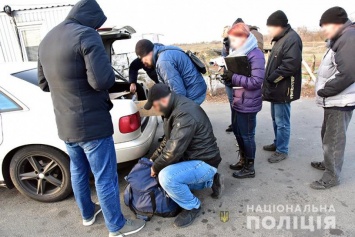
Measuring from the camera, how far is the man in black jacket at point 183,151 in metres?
2.31

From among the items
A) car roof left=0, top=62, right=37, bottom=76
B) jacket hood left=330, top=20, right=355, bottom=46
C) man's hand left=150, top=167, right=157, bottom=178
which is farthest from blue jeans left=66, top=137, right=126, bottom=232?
jacket hood left=330, top=20, right=355, bottom=46

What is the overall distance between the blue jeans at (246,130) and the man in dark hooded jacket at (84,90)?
158cm

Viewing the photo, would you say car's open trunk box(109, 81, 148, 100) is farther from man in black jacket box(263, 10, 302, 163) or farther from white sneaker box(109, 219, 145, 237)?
white sneaker box(109, 219, 145, 237)

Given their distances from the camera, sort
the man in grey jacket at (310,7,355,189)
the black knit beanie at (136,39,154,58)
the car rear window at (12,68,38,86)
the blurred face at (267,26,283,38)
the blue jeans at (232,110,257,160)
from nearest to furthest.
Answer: the man in grey jacket at (310,7,355,189)
the car rear window at (12,68,38,86)
the black knit beanie at (136,39,154,58)
the blue jeans at (232,110,257,160)
the blurred face at (267,26,283,38)

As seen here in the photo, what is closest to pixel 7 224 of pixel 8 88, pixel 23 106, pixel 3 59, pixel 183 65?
pixel 23 106

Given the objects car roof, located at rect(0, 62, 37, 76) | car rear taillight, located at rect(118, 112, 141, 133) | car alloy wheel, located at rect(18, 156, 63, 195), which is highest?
car roof, located at rect(0, 62, 37, 76)

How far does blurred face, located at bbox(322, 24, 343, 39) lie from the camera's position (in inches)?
98.9

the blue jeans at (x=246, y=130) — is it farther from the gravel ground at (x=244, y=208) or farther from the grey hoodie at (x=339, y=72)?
the grey hoodie at (x=339, y=72)

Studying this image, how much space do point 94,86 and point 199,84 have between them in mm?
1538

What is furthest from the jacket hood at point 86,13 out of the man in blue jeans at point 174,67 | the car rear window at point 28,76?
the car rear window at point 28,76

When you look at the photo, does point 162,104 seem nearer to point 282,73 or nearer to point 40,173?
point 40,173

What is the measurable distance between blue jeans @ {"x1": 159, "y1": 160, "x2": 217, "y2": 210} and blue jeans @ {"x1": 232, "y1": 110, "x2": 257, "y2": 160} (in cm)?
78

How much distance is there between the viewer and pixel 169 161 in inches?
93.2

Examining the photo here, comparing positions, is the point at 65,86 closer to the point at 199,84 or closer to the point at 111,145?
the point at 111,145
